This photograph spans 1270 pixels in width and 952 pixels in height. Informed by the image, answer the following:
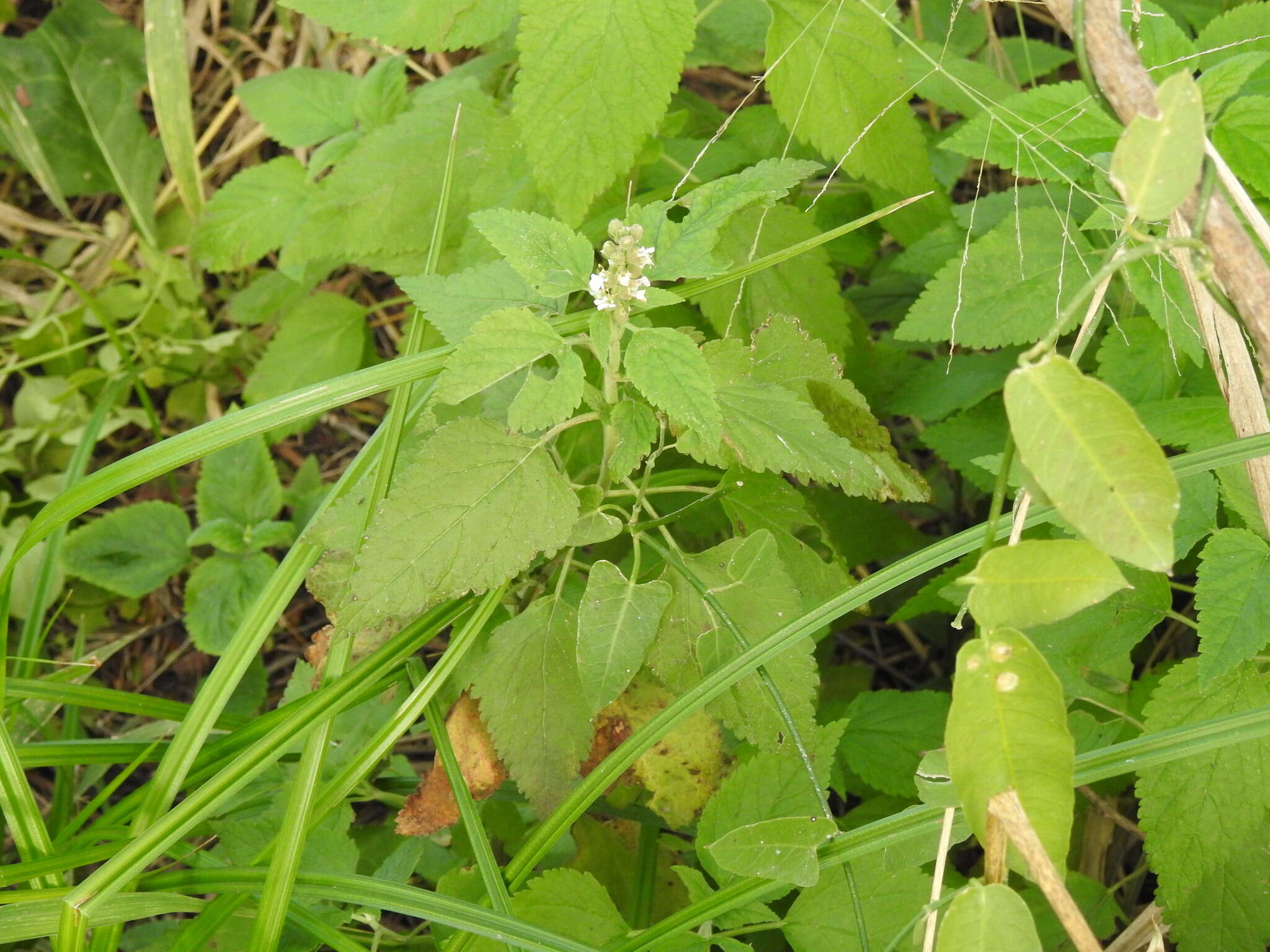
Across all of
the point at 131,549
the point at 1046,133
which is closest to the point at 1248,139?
the point at 1046,133

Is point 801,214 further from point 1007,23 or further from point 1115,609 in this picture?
point 1007,23

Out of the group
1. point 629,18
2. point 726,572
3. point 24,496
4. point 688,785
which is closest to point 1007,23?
point 629,18

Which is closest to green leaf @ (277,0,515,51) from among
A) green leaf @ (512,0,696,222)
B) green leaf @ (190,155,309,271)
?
green leaf @ (512,0,696,222)

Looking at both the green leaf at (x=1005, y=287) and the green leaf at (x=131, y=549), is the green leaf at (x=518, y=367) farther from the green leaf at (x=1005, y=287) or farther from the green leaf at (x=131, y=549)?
the green leaf at (x=131, y=549)

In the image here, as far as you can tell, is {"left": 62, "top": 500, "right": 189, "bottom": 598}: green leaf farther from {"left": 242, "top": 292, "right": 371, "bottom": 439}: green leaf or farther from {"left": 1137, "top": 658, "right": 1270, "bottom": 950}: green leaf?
{"left": 1137, "top": 658, "right": 1270, "bottom": 950}: green leaf

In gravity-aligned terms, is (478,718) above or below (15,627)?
above
